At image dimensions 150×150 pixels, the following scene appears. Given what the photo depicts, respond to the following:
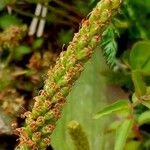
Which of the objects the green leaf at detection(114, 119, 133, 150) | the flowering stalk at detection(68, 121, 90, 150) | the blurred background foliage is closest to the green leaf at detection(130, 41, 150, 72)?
the blurred background foliage

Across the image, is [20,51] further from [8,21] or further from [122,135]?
[122,135]

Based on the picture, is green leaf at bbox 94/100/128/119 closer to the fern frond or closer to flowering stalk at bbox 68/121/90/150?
flowering stalk at bbox 68/121/90/150

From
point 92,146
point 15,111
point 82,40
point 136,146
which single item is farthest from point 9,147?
point 82,40

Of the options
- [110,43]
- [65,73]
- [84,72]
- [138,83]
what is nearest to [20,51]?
[84,72]

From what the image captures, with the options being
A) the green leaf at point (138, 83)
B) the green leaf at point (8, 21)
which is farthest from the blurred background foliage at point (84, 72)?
the green leaf at point (138, 83)

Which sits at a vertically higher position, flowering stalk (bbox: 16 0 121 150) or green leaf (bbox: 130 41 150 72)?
green leaf (bbox: 130 41 150 72)

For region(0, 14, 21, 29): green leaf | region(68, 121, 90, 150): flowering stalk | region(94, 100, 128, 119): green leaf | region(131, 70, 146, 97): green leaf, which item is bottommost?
region(68, 121, 90, 150): flowering stalk
